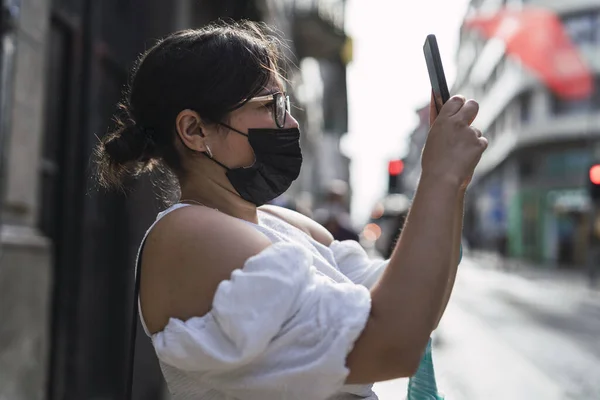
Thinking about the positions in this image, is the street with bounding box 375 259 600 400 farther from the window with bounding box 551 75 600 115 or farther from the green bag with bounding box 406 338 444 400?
the window with bounding box 551 75 600 115

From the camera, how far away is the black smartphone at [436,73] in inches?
56.0

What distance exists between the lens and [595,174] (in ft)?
58.3

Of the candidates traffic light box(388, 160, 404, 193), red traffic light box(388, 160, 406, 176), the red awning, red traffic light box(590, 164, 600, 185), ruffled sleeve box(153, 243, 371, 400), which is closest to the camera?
ruffled sleeve box(153, 243, 371, 400)

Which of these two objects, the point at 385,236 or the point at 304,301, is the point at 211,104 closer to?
the point at 304,301

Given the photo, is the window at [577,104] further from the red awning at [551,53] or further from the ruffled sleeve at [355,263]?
the ruffled sleeve at [355,263]

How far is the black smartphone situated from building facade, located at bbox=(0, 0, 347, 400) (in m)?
1.39

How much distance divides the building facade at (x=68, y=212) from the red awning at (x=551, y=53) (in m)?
29.3

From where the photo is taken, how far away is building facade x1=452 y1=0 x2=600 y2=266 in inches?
1342

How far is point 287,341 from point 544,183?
3722 cm

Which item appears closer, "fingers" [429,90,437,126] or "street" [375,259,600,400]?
"fingers" [429,90,437,126]

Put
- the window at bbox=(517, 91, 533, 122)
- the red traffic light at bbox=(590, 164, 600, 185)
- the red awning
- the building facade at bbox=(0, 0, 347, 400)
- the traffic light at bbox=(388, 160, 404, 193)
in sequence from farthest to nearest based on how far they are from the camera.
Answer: the window at bbox=(517, 91, 533, 122), the red awning, the red traffic light at bbox=(590, 164, 600, 185), the traffic light at bbox=(388, 160, 404, 193), the building facade at bbox=(0, 0, 347, 400)

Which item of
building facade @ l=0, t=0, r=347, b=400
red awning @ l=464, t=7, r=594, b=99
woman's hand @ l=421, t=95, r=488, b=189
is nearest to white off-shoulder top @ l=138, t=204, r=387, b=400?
woman's hand @ l=421, t=95, r=488, b=189

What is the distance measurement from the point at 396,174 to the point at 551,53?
30589mm

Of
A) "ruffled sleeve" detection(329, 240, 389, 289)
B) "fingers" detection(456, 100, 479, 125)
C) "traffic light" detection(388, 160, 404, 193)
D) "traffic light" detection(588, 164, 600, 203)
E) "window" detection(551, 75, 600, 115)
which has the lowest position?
"ruffled sleeve" detection(329, 240, 389, 289)
